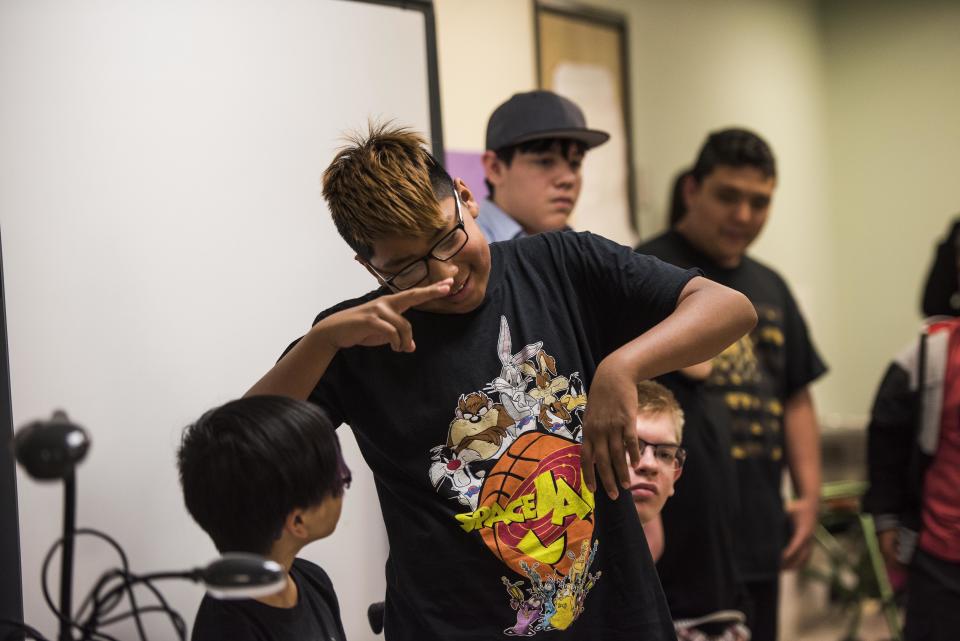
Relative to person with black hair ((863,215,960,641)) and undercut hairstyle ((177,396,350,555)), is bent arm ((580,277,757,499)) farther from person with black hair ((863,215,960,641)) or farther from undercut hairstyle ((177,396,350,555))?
person with black hair ((863,215,960,641))

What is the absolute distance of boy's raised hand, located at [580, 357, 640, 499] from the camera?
4.04 feet

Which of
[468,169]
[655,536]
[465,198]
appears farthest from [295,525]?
[468,169]

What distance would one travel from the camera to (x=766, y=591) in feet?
9.09

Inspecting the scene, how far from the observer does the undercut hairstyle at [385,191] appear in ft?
4.28

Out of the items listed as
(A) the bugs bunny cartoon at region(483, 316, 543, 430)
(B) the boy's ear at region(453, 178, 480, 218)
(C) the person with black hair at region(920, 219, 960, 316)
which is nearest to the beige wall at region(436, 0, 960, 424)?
(C) the person with black hair at region(920, 219, 960, 316)

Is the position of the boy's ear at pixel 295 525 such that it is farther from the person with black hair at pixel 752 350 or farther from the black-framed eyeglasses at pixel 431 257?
the person with black hair at pixel 752 350

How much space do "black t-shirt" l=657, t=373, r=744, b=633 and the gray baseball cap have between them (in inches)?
21.8

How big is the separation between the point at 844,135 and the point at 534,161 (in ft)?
9.71

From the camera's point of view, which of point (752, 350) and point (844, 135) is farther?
point (844, 135)

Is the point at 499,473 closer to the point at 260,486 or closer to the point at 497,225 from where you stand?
the point at 260,486

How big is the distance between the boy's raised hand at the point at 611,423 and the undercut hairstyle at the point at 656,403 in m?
0.54

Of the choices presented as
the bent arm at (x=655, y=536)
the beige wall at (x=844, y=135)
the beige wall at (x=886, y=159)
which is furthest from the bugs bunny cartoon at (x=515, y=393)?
the beige wall at (x=886, y=159)

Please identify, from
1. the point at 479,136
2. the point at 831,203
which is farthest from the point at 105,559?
the point at 831,203

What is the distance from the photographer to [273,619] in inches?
48.8
